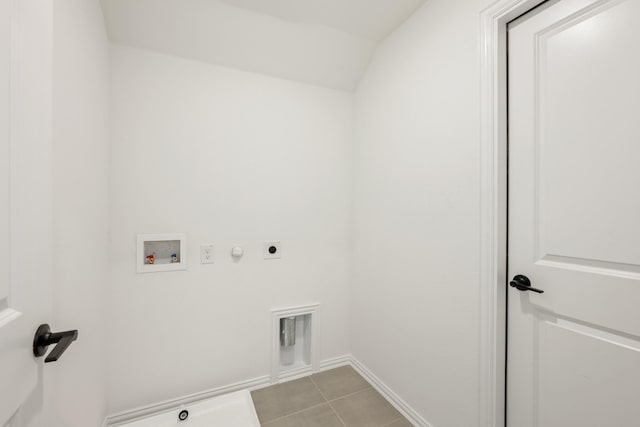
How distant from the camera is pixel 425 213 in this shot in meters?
1.54

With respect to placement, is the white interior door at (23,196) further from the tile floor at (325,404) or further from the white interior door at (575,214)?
the white interior door at (575,214)

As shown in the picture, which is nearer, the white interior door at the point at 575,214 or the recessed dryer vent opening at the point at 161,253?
the white interior door at the point at 575,214

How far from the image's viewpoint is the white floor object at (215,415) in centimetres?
155

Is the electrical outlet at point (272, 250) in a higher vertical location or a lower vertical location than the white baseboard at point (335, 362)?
higher

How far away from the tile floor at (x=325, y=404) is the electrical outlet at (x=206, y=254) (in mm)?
999

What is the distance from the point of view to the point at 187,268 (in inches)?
68.2

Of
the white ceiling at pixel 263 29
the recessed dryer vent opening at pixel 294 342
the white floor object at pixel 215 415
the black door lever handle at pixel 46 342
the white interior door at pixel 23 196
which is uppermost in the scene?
the white ceiling at pixel 263 29

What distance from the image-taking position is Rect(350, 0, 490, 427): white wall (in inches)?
51.4

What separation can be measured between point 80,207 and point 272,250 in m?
1.12

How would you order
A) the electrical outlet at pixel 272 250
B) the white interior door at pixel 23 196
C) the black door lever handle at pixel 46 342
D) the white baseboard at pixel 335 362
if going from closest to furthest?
the white interior door at pixel 23 196, the black door lever handle at pixel 46 342, the electrical outlet at pixel 272 250, the white baseboard at pixel 335 362

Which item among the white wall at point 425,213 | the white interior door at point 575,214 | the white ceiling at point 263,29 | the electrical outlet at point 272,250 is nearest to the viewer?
the white interior door at point 575,214

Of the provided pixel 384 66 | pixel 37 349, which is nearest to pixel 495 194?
pixel 384 66

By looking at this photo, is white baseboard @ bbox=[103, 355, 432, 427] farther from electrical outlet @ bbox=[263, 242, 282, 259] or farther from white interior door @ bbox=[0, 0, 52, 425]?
white interior door @ bbox=[0, 0, 52, 425]

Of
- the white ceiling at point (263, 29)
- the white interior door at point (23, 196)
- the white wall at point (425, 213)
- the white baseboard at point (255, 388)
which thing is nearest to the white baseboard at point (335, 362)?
the white baseboard at point (255, 388)
